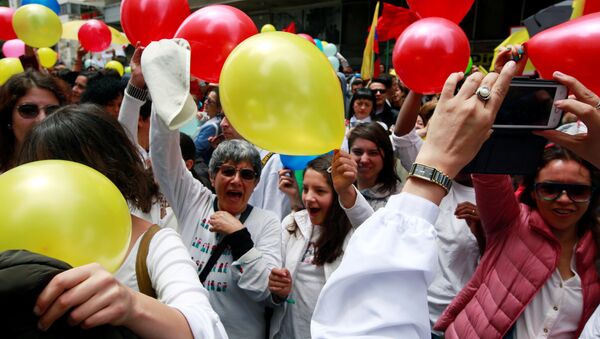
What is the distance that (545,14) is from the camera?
2240 mm

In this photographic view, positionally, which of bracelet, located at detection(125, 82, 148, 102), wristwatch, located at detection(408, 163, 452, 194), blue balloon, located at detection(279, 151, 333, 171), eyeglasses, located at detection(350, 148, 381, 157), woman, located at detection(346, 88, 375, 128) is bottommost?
woman, located at detection(346, 88, 375, 128)

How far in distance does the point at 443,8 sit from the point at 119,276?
1.94 meters

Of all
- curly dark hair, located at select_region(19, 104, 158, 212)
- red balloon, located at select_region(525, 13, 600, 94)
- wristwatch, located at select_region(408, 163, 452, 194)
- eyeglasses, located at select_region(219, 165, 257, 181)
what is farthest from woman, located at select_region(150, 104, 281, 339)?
red balloon, located at select_region(525, 13, 600, 94)

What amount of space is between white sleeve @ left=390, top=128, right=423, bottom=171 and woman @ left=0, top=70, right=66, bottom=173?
6.12ft

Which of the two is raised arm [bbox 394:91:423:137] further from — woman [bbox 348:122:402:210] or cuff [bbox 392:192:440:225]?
cuff [bbox 392:192:440:225]

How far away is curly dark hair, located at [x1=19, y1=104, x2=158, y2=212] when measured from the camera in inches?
45.1

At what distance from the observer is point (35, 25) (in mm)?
4152

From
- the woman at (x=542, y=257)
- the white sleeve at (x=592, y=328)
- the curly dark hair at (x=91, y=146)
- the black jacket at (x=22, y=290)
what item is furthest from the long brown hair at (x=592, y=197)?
the black jacket at (x=22, y=290)

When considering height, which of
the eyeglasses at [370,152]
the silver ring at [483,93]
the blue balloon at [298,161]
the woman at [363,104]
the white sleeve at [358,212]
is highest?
the silver ring at [483,93]

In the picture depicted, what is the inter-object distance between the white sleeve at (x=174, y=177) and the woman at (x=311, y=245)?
47 centimetres

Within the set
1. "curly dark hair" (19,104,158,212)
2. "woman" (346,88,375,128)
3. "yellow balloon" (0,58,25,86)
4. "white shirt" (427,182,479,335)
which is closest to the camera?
"curly dark hair" (19,104,158,212)

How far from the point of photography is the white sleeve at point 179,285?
2.94 ft

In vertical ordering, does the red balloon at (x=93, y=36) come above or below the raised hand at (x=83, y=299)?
below

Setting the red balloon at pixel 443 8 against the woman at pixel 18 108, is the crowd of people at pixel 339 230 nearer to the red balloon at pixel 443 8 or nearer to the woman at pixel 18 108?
the woman at pixel 18 108
